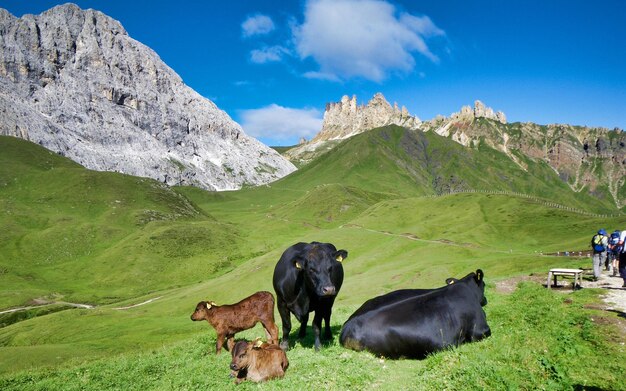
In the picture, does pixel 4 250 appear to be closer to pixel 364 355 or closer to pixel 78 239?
pixel 78 239

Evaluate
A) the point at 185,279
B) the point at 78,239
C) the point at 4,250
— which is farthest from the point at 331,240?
the point at 4,250

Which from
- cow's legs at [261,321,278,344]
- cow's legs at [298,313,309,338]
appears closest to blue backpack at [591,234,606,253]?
cow's legs at [298,313,309,338]

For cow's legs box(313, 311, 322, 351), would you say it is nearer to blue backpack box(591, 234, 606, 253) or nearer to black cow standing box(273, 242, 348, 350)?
black cow standing box(273, 242, 348, 350)

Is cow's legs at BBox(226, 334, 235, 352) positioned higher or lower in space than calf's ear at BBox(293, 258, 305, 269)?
lower

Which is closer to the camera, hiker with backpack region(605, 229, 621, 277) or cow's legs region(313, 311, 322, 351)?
cow's legs region(313, 311, 322, 351)

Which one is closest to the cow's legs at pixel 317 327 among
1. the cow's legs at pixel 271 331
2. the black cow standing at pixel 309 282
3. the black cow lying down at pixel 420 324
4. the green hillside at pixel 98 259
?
the black cow standing at pixel 309 282

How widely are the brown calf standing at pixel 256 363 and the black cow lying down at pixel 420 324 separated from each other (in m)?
3.37

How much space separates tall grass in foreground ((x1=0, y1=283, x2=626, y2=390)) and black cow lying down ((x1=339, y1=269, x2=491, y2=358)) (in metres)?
0.52

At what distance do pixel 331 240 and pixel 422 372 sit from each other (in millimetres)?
113792

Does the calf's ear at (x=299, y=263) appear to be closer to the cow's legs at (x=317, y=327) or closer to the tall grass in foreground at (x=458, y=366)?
the cow's legs at (x=317, y=327)

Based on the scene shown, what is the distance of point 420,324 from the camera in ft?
50.9

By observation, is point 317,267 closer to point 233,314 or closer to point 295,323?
point 233,314

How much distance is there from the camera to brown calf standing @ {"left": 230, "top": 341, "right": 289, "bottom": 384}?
46.9 ft

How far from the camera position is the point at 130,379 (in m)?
17.1
